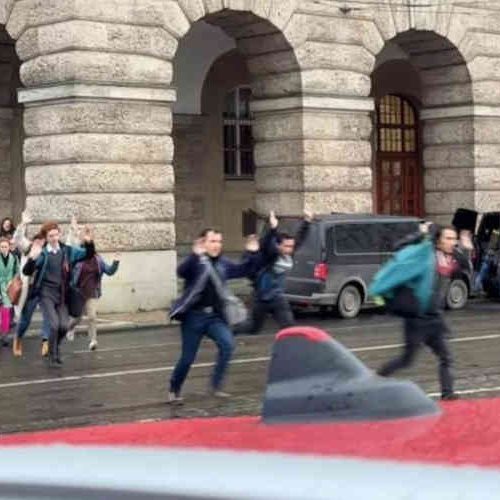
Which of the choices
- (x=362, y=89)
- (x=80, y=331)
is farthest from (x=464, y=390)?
(x=362, y=89)

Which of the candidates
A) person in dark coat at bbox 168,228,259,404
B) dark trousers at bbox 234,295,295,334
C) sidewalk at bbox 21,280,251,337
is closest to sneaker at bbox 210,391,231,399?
person in dark coat at bbox 168,228,259,404

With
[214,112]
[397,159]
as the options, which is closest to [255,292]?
[214,112]

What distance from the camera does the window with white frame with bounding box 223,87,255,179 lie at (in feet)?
109

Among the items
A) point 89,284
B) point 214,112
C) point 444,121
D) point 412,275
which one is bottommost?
point 89,284

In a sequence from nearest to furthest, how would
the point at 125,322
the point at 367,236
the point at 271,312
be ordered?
the point at 271,312, the point at 125,322, the point at 367,236

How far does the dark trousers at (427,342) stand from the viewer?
1126cm

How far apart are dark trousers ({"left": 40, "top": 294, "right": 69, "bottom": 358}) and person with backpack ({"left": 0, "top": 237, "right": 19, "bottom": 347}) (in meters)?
2.28

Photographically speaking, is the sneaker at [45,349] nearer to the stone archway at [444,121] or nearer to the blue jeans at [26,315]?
the blue jeans at [26,315]

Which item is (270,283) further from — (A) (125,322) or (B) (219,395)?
(A) (125,322)

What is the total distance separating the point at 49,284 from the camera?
16141 mm

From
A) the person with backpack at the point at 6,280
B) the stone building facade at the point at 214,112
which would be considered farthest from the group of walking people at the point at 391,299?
the stone building facade at the point at 214,112

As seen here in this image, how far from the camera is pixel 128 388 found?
13250 mm

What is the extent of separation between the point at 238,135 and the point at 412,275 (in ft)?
74.8

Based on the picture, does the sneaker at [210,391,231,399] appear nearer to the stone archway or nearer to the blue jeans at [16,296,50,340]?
the blue jeans at [16,296,50,340]
